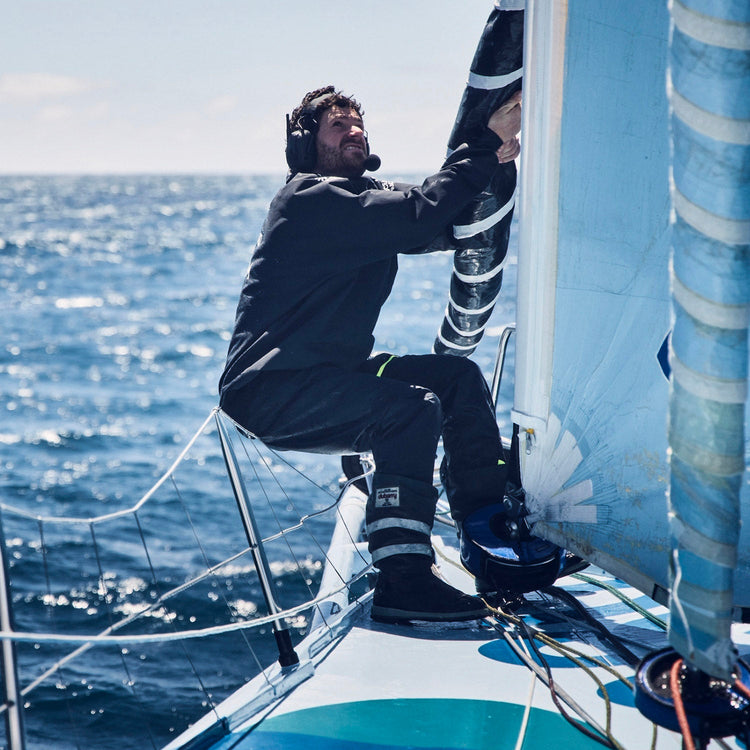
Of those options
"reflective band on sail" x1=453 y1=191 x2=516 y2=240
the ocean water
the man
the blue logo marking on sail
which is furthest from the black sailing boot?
"reflective band on sail" x1=453 y1=191 x2=516 y2=240

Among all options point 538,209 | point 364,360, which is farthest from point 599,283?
point 364,360

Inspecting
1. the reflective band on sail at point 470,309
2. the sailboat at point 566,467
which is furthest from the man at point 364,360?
the reflective band on sail at point 470,309

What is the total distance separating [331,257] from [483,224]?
48 centimetres

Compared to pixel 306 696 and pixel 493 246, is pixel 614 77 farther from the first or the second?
pixel 306 696

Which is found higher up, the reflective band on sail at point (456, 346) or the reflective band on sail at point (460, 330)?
the reflective band on sail at point (460, 330)

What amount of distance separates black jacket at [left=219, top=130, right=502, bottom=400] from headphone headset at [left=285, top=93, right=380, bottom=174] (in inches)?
6.1

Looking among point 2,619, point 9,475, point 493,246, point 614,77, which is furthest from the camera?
point 9,475

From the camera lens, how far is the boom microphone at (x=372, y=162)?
280 cm

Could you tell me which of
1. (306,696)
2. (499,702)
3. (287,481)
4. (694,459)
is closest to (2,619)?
(306,696)

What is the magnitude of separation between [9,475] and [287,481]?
7.57 feet

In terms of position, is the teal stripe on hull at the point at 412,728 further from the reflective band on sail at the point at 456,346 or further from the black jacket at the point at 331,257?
the reflective band on sail at the point at 456,346

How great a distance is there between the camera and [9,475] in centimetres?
788

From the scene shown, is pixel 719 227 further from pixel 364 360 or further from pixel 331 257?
pixel 364 360

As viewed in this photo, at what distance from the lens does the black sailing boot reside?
8.04 feet
